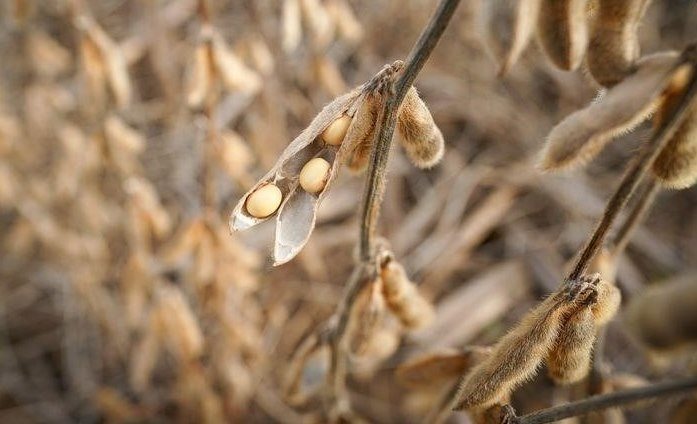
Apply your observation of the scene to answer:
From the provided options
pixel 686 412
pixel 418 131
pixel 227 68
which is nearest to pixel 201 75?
pixel 227 68

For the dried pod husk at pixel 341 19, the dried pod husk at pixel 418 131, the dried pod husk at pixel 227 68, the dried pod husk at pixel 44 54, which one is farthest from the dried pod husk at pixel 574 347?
the dried pod husk at pixel 44 54

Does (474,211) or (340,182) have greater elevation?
(340,182)

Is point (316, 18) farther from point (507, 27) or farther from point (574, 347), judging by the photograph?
point (574, 347)

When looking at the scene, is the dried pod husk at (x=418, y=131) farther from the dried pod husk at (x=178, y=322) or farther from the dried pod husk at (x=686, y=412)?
the dried pod husk at (x=178, y=322)

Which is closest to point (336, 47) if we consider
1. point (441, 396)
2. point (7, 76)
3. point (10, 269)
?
point (7, 76)

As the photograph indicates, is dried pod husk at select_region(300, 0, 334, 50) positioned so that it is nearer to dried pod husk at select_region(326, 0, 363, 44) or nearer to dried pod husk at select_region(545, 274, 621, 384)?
dried pod husk at select_region(326, 0, 363, 44)

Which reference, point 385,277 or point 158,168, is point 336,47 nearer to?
point 158,168
